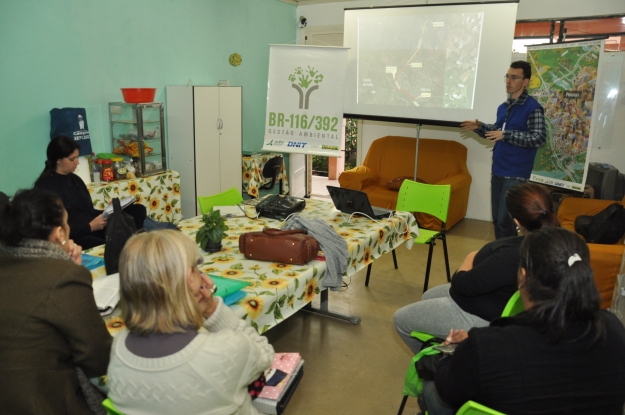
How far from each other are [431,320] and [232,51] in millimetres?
4813

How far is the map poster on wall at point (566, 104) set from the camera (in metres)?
4.33

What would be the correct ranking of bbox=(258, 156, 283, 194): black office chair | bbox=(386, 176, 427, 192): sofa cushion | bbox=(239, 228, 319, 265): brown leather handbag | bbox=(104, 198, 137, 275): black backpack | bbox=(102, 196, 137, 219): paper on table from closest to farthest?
bbox=(104, 198, 137, 275): black backpack, bbox=(239, 228, 319, 265): brown leather handbag, bbox=(102, 196, 137, 219): paper on table, bbox=(386, 176, 427, 192): sofa cushion, bbox=(258, 156, 283, 194): black office chair

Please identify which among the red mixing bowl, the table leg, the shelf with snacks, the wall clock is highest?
the wall clock

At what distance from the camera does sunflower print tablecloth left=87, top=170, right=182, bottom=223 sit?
168 inches

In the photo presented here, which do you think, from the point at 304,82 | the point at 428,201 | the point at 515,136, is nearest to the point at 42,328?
the point at 428,201

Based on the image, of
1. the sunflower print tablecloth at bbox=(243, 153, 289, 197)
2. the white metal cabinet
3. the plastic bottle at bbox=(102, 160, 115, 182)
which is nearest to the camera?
the plastic bottle at bbox=(102, 160, 115, 182)

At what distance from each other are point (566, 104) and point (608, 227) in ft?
4.35

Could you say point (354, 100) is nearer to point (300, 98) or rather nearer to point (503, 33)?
point (300, 98)

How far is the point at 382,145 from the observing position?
655 cm

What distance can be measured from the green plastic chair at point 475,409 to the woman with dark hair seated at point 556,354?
4cm

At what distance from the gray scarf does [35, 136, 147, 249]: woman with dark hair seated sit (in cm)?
165

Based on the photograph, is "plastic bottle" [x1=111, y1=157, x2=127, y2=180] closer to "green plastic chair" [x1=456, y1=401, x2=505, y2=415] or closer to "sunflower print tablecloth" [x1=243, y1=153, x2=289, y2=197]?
"sunflower print tablecloth" [x1=243, y1=153, x2=289, y2=197]

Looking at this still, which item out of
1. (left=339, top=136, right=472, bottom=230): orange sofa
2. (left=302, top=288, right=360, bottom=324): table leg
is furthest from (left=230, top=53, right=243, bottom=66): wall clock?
(left=302, top=288, right=360, bottom=324): table leg

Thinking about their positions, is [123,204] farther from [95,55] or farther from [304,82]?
[304,82]
